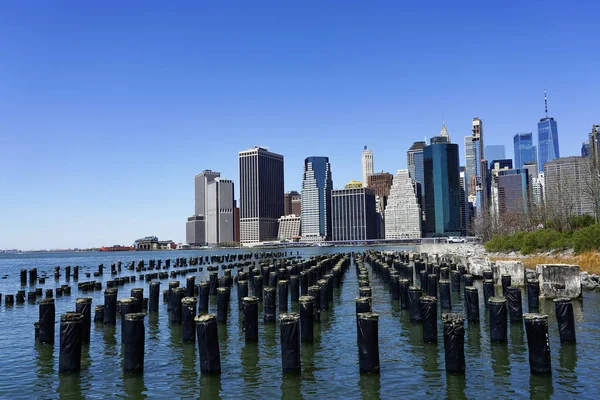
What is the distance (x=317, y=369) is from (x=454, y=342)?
14.5 feet

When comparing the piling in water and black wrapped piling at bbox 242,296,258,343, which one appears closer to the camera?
black wrapped piling at bbox 242,296,258,343

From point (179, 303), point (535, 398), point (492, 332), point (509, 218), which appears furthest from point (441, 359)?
point (509, 218)

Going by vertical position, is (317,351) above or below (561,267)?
below

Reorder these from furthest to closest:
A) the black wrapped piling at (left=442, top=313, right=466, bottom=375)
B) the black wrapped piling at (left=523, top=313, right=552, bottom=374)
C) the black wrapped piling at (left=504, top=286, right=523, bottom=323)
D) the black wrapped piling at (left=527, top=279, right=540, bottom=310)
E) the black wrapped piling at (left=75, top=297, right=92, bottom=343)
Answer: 1. the black wrapped piling at (left=527, top=279, right=540, bottom=310)
2. the black wrapped piling at (left=504, top=286, right=523, bottom=323)
3. the black wrapped piling at (left=75, top=297, right=92, bottom=343)
4. the black wrapped piling at (left=442, top=313, right=466, bottom=375)
5. the black wrapped piling at (left=523, top=313, right=552, bottom=374)

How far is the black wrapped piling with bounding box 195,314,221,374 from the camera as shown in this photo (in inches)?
600

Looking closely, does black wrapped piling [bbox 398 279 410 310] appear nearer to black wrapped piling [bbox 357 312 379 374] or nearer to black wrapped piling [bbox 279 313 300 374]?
black wrapped piling [bbox 357 312 379 374]

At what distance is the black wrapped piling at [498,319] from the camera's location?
59.2 feet

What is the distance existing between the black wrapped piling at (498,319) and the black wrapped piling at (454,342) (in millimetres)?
3958

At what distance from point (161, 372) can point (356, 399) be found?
6695mm

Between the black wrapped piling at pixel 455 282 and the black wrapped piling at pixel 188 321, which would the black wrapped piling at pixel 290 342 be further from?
the black wrapped piling at pixel 455 282

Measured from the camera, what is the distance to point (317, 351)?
18500 millimetres

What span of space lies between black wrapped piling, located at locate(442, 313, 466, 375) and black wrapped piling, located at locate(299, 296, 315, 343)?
5.95 m

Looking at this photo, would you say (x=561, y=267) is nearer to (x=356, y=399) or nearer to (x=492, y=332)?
(x=492, y=332)

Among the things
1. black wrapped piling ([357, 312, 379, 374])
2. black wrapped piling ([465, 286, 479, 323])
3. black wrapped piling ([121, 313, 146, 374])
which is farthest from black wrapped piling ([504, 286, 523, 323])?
black wrapped piling ([121, 313, 146, 374])
